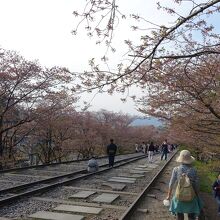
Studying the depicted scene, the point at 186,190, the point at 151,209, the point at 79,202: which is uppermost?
the point at 186,190

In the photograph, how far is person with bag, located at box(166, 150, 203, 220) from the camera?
6.70 metres

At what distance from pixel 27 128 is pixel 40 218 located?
850 inches

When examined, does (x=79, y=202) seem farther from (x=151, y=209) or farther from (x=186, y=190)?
(x=186, y=190)

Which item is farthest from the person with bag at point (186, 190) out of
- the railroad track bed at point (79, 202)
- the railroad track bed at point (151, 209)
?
the railroad track bed at point (79, 202)

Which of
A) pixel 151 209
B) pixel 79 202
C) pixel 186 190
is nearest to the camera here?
pixel 186 190

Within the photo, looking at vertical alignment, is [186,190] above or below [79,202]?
above

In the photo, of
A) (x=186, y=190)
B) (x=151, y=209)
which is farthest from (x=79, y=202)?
(x=186, y=190)

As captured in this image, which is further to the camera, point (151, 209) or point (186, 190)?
point (151, 209)

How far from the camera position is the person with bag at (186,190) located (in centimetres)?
670

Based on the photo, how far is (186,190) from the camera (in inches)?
264

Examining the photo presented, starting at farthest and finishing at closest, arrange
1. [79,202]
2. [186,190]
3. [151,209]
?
[151,209]
[79,202]
[186,190]

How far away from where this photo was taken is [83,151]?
47.2 metres

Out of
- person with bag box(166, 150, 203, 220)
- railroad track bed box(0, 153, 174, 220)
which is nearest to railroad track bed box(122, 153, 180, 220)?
railroad track bed box(0, 153, 174, 220)

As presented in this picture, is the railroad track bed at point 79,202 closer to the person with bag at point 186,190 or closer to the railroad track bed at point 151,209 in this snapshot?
the railroad track bed at point 151,209
